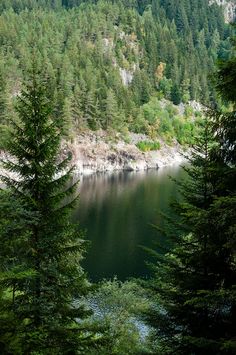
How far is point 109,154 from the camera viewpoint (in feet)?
371

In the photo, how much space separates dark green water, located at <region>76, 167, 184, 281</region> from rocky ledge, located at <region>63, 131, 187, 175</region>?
18.4 feet

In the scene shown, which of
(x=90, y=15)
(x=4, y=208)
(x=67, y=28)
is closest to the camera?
(x=4, y=208)

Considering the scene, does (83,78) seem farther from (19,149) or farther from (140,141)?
(19,149)

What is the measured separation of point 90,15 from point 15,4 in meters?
50.8

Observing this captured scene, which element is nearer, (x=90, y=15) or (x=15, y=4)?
(x=90, y=15)

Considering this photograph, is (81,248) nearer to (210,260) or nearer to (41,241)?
(41,241)

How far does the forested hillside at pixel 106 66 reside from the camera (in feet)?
370

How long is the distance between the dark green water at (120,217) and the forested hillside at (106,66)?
1940cm

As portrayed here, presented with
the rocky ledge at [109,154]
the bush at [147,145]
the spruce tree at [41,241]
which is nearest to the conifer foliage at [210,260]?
the spruce tree at [41,241]

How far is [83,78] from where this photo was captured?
395 feet

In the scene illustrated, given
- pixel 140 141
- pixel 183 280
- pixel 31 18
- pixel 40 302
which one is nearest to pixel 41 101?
pixel 40 302

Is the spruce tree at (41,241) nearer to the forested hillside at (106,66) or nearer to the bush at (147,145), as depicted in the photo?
the forested hillside at (106,66)

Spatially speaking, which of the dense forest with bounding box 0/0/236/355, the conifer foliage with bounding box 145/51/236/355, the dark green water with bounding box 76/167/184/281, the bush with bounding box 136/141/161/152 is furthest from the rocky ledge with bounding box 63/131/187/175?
the conifer foliage with bounding box 145/51/236/355

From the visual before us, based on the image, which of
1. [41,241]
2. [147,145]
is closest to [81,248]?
[41,241]
